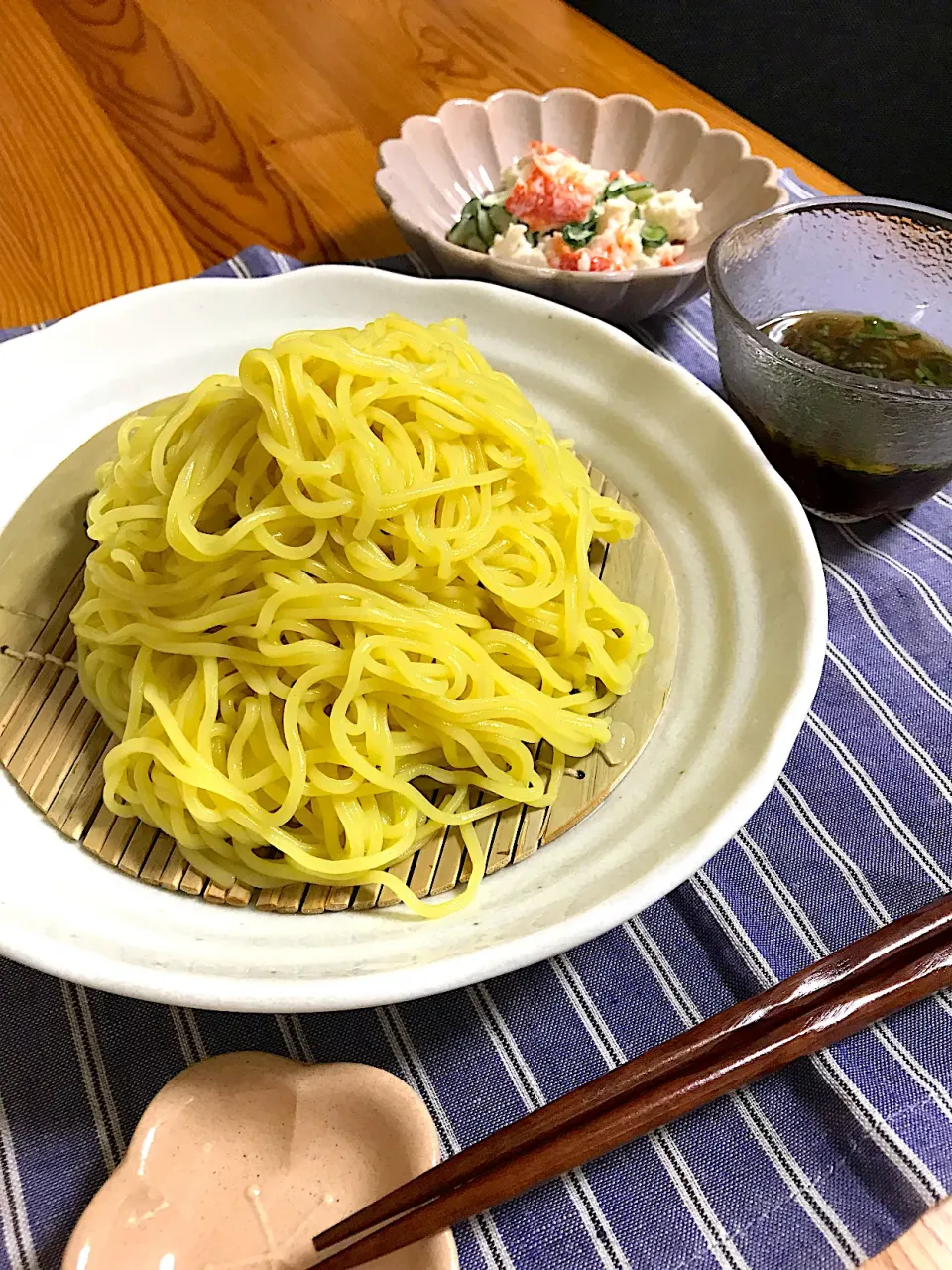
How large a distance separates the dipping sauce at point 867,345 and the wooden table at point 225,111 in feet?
3.61

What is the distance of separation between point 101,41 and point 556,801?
11.4 feet

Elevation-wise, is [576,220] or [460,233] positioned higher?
[576,220]

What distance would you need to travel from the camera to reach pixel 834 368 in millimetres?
1869

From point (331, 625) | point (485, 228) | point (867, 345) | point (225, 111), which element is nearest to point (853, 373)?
point (867, 345)

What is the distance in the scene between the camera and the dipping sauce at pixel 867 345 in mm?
1982

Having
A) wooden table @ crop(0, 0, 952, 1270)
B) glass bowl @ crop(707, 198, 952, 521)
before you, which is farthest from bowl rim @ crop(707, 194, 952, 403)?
wooden table @ crop(0, 0, 952, 1270)

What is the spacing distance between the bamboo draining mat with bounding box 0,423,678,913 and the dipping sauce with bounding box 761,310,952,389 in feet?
2.06

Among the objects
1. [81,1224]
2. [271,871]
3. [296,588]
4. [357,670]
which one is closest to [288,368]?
[296,588]

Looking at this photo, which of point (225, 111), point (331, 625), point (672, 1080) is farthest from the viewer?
point (225, 111)

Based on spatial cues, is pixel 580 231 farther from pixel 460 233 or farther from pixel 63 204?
pixel 63 204

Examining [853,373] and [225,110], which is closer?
[853,373]

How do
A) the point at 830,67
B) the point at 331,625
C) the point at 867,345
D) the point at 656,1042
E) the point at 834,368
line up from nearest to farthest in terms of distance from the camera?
1. the point at 656,1042
2. the point at 331,625
3. the point at 834,368
4. the point at 867,345
5. the point at 830,67

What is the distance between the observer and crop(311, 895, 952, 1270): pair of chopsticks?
3.47 ft

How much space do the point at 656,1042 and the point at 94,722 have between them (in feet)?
3.40
